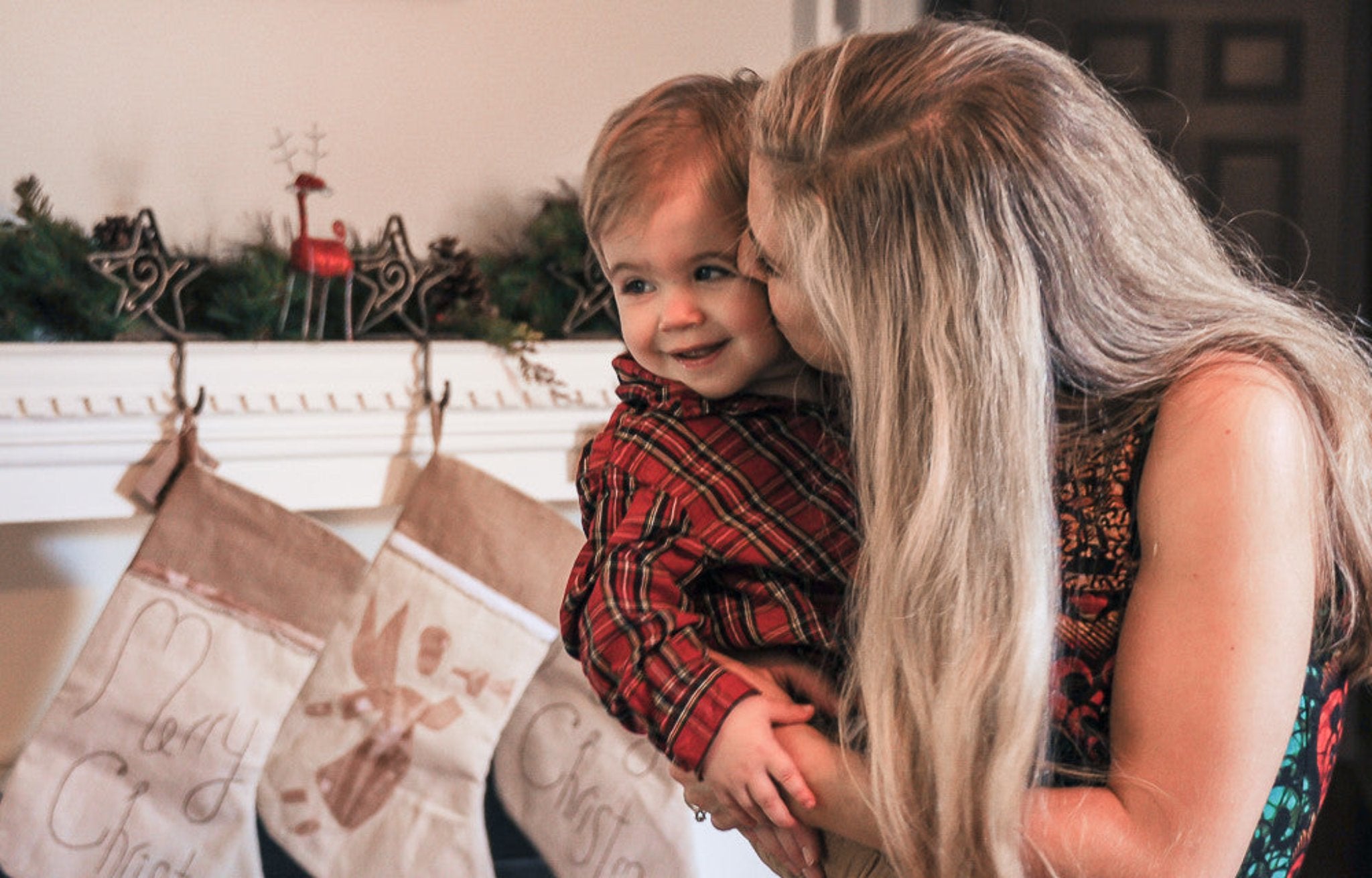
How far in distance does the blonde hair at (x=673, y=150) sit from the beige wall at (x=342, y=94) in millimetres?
959

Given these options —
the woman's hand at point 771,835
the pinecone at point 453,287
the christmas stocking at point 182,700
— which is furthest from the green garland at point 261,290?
the woman's hand at point 771,835

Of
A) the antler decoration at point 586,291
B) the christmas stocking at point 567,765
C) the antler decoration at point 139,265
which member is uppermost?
the antler decoration at point 139,265

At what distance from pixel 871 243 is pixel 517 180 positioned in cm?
127

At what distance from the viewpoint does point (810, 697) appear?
2.84ft

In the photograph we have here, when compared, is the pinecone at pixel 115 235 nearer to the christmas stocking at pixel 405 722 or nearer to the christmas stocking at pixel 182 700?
the christmas stocking at pixel 182 700

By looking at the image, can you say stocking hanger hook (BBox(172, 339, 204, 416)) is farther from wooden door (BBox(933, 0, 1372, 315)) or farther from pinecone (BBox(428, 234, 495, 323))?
wooden door (BBox(933, 0, 1372, 315))

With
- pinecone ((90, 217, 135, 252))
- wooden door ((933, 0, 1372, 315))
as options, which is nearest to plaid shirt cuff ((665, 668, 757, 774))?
pinecone ((90, 217, 135, 252))

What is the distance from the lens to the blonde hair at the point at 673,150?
925mm

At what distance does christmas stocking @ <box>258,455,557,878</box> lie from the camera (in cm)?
162

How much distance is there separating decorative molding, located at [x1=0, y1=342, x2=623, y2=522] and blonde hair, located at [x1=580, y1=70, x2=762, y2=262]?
793 mm

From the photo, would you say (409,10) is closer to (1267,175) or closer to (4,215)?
(4,215)

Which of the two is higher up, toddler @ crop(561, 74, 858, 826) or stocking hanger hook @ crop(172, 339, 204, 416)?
toddler @ crop(561, 74, 858, 826)

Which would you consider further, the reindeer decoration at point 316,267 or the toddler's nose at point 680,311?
the reindeer decoration at point 316,267

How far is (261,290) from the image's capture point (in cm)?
163
